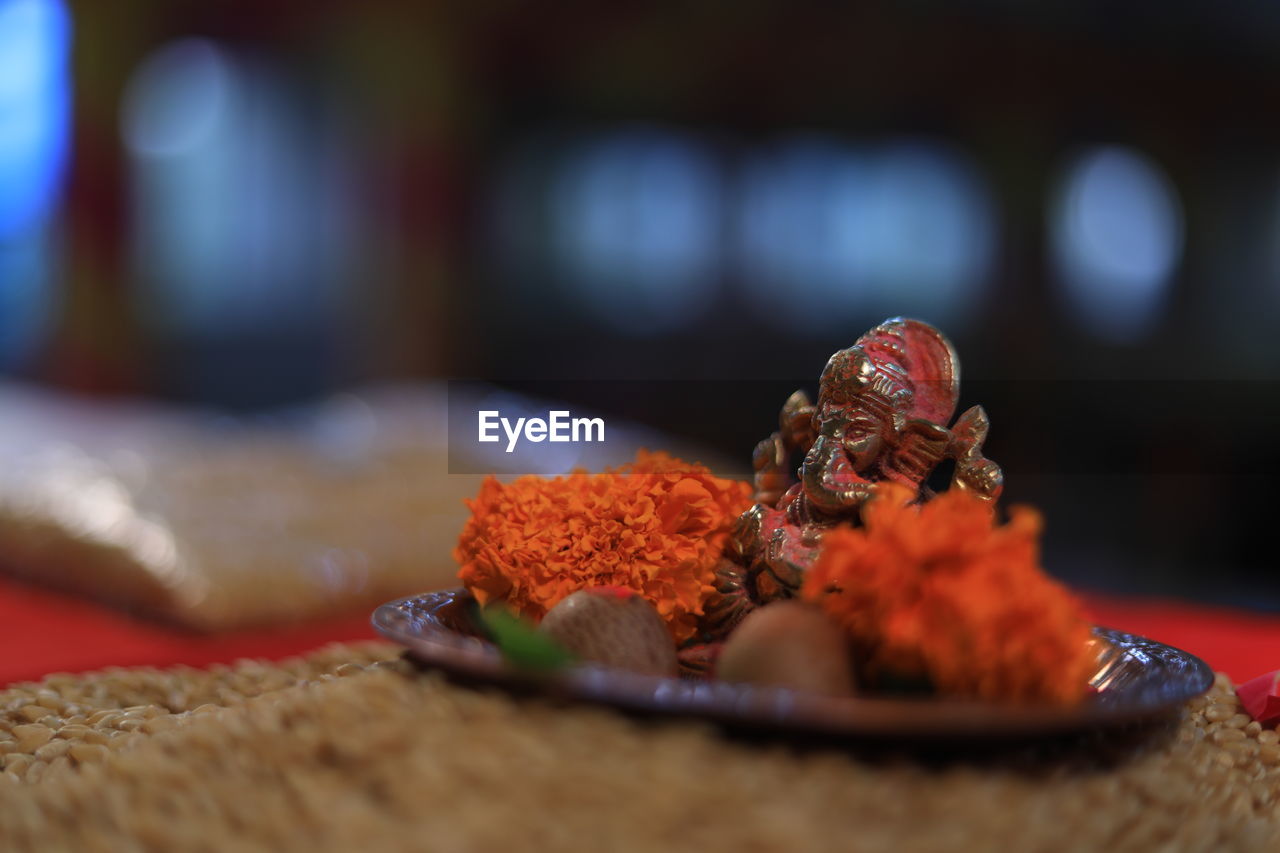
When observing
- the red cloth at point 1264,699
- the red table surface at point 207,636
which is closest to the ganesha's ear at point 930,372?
the red cloth at point 1264,699

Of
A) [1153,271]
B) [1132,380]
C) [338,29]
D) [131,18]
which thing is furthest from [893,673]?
[1153,271]

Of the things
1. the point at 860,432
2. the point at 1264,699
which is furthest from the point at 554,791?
the point at 1264,699

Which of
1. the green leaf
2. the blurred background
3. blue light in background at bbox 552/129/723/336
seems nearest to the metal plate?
the green leaf

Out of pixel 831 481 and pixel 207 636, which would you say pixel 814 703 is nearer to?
pixel 831 481

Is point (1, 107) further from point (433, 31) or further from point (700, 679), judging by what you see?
point (700, 679)

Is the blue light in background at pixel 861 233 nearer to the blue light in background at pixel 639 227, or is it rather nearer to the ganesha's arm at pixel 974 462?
the blue light in background at pixel 639 227

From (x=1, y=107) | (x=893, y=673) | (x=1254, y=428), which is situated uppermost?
(x=1, y=107)
